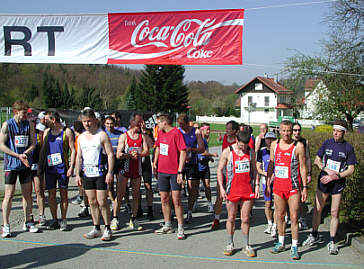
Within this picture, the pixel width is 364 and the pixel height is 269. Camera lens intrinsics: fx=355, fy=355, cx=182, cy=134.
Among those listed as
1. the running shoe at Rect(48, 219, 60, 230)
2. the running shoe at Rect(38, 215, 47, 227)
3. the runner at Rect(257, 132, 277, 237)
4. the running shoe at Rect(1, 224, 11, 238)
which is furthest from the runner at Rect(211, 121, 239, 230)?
the running shoe at Rect(1, 224, 11, 238)

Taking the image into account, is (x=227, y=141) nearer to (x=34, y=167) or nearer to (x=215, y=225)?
(x=215, y=225)

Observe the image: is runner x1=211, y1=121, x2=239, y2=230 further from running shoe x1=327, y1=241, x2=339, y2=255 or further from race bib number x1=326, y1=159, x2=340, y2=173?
running shoe x1=327, y1=241, x2=339, y2=255

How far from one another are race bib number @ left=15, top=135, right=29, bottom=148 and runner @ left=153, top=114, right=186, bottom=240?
7.60 feet

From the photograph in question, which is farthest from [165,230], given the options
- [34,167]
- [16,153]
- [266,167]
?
[16,153]

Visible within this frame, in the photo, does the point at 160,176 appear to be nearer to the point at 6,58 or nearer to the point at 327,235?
the point at 327,235

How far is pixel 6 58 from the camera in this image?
26.9ft

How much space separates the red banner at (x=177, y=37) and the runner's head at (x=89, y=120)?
2.67 metres

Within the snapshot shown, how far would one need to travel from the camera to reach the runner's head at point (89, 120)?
5.69 m

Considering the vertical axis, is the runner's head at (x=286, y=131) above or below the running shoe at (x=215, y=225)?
above

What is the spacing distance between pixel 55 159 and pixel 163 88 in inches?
1974

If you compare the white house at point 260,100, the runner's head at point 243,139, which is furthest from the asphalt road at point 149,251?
the white house at point 260,100

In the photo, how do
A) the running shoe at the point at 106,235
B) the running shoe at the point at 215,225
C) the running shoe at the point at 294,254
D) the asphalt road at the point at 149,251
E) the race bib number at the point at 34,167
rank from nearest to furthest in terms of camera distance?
the asphalt road at the point at 149,251
the running shoe at the point at 294,254
the running shoe at the point at 106,235
the race bib number at the point at 34,167
the running shoe at the point at 215,225

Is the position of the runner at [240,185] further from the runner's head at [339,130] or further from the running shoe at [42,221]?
the running shoe at [42,221]

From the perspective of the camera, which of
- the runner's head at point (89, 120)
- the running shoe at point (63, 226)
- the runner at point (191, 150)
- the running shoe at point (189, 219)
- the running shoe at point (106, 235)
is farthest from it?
the running shoe at point (189, 219)
